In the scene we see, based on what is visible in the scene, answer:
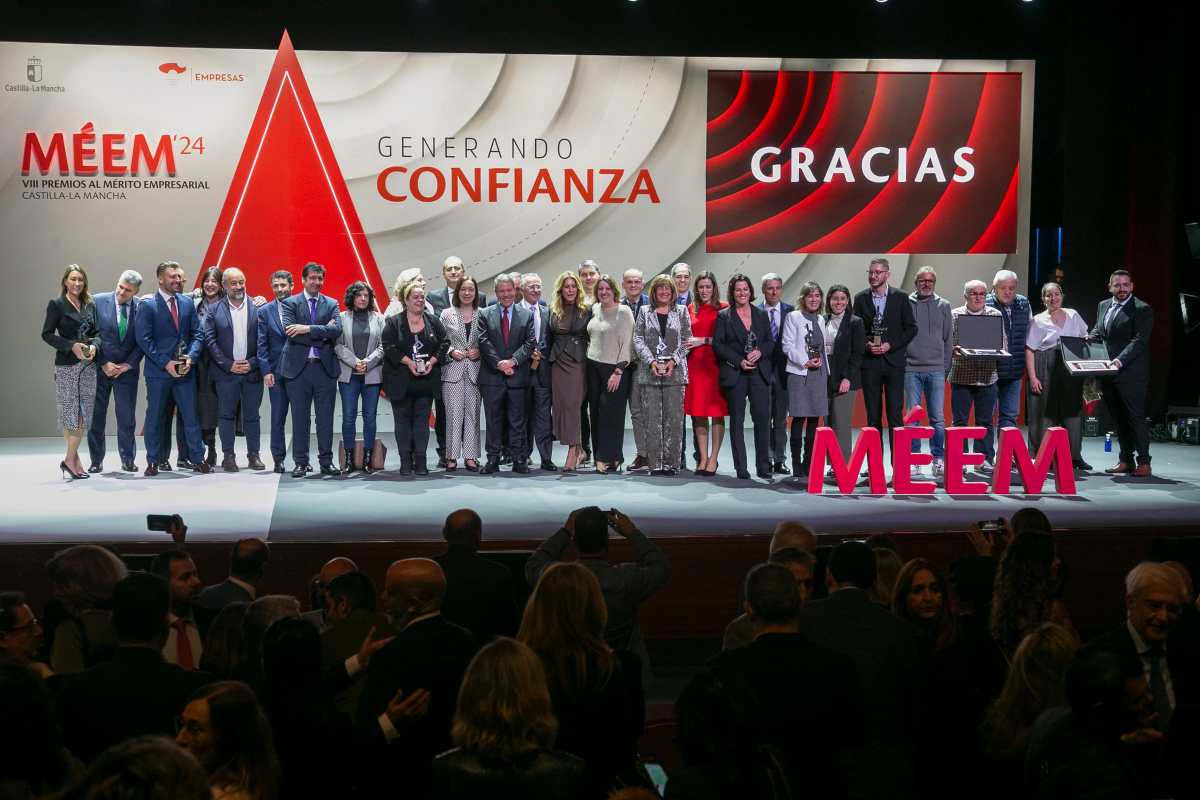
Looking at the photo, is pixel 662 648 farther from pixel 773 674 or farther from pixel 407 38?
pixel 407 38

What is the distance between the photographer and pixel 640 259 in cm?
1201

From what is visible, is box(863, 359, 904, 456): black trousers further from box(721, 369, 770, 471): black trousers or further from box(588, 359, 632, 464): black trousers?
box(588, 359, 632, 464): black trousers

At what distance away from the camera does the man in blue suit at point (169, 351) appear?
28.6 feet

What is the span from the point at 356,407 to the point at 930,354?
13.0 feet

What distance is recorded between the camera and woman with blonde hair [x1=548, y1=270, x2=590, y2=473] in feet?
28.7

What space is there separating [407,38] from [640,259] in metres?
2.97

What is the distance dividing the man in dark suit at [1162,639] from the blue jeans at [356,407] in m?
6.05

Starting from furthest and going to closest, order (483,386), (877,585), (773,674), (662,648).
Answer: (483,386)
(662,648)
(877,585)
(773,674)

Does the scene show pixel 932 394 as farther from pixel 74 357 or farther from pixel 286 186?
pixel 74 357

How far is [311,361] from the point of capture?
8.71m

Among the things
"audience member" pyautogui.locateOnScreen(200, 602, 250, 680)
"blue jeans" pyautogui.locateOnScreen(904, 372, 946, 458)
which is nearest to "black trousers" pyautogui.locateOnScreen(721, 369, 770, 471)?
"blue jeans" pyautogui.locateOnScreen(904, 372, 946, 458)

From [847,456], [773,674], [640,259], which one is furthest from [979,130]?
[773,674]

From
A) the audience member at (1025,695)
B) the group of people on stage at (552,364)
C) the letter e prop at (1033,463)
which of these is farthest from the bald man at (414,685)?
the group of people on stage at (552,364)

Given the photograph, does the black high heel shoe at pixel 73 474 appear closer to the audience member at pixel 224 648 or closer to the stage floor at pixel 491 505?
the stage floor at pixel 491 505
